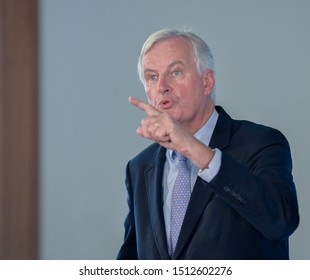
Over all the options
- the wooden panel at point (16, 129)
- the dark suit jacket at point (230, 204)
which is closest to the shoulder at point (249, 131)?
the dark suit jacket at point (230, 204)

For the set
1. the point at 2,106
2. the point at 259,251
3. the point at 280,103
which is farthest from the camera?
the point at 2,106

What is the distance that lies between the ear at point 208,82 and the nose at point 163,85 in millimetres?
120

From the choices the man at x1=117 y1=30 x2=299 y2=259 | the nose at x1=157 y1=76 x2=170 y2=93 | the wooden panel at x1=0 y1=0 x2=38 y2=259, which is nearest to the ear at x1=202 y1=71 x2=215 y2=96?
the man at x1=117 y1=30 x2=299 y2=259

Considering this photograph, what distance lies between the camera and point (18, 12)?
180cm

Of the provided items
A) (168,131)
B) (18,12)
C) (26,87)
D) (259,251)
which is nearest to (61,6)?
(18,12)

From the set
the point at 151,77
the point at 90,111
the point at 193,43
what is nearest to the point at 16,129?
the point at 90,111

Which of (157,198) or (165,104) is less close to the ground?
(165,104)

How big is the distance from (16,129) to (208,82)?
0.78 metres

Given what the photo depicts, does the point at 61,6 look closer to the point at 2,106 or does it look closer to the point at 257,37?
the point at 2,106

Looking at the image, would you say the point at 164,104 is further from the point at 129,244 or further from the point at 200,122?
the point at 129,244

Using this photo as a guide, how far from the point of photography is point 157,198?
122 cm

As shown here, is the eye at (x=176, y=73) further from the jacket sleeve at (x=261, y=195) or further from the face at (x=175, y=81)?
the jacket sleeve at (x=261, y=195)

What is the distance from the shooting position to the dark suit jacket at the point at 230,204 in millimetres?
989
